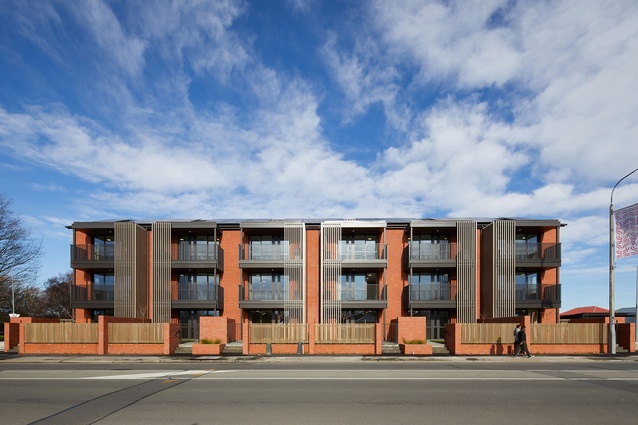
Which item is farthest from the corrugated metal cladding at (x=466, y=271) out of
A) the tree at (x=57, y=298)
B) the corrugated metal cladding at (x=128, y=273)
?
the tree at (x=57, y=298)

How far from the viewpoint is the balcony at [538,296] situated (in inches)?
1196

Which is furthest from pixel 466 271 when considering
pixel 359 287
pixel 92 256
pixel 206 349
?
pixel 92 256

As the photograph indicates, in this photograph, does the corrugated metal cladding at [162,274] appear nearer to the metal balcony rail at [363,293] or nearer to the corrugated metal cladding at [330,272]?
the corrugated metal cladding at [330,272]

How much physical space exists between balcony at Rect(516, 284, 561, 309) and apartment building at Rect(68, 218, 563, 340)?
0.22 feet

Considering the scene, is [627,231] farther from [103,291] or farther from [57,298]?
[57,298]

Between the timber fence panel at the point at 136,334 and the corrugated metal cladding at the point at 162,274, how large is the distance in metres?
8.47

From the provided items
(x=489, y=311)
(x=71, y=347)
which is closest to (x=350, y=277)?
(x=489, y=311)

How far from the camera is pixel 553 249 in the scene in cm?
3122

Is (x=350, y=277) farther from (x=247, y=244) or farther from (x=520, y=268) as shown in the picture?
(x=520, y=268)

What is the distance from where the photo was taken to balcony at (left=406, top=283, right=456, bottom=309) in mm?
30984

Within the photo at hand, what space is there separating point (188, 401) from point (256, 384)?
8.92 ft

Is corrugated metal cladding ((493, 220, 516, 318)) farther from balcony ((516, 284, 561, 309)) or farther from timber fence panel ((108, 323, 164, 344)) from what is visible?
timber fence panel ((108, 323, 164, 344))

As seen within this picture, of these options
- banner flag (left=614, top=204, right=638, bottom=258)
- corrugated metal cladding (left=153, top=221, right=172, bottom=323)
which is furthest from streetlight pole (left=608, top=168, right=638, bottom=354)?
corrugated metal cladding (left=153, top=221, right=172, bottom=323)

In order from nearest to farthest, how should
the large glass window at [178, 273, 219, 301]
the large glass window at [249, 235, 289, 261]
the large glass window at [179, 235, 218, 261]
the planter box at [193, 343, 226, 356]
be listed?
the planter box at [193, 343, 226, 356] < the large glass window at [178, 273, 219, 301] < the large glass window at [179, 235, 218, 261] < the large glass window at [249, 235, 289, 261]
